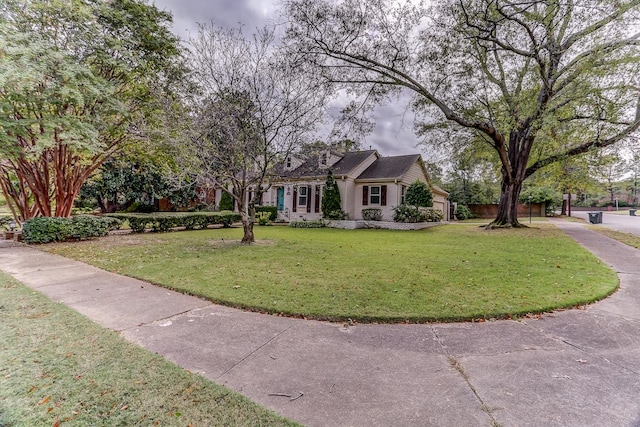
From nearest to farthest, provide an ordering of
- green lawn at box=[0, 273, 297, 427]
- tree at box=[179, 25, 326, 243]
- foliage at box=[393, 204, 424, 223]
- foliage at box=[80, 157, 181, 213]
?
green lawn at box=[0, 273, 297, 427] → tree at box=[179, 25, 326, 243] → foliage at box=[393, 204, 424, 223] → foliage at box=[80, 157, 181, 213]

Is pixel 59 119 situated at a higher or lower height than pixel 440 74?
lower

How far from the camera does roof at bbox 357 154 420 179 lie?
18.5 meters

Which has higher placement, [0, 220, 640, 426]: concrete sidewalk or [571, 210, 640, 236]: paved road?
[571, 210, 640, 236]: paved road

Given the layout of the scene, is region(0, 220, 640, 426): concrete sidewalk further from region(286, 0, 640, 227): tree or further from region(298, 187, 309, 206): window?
region(298, 187, 309, 206): window

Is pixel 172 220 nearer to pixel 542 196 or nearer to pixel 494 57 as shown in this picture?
pixel 494 57

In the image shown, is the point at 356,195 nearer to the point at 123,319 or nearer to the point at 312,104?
the point at 312,104

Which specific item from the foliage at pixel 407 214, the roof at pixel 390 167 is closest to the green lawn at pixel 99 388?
the foliage at pixel 407 214

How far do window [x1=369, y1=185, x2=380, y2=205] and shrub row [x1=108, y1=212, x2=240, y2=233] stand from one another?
27.7ft

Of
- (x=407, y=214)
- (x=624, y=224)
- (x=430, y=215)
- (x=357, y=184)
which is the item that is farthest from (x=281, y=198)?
(x=624, y=224)

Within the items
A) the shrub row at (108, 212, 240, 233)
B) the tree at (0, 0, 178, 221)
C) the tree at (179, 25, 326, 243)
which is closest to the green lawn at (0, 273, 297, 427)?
the tree at (179, 25, 326, 243)

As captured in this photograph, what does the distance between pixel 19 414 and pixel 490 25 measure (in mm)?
12571

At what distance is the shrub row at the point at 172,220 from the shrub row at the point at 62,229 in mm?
1654

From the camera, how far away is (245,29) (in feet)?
28.0

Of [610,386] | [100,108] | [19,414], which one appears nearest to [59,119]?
[100,108]
